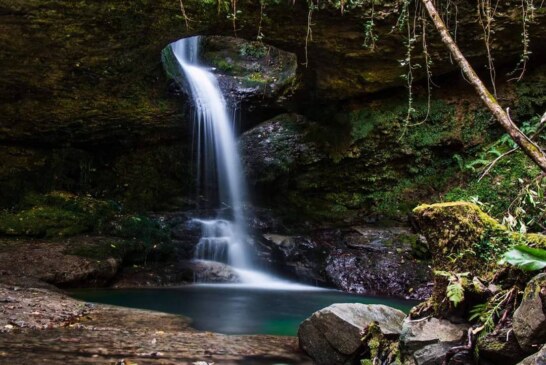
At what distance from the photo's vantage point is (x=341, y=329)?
12.5 ft

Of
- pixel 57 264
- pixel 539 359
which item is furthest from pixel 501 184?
pixel 57 264

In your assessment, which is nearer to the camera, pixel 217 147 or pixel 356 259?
pixel 356 259

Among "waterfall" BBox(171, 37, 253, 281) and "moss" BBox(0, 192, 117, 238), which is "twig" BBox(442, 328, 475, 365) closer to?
"moss" BBox(0, 192, 117, 238)

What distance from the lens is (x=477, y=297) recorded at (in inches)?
118

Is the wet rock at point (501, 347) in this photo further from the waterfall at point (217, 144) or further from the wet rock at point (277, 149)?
the waterfall at point (217, 144)

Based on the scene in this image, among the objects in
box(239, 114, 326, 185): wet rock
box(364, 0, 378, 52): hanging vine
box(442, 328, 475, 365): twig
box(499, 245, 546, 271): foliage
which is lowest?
box(442, 328, 475, 365): twig

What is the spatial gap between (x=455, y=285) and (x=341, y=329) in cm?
112

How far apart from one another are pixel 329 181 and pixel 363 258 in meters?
2.42

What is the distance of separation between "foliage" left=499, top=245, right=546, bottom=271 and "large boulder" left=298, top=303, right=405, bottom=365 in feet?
4.75

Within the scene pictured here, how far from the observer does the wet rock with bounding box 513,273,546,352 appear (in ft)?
8.09

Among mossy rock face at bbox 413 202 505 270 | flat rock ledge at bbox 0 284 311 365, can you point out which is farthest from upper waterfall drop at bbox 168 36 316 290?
mossy rock face at bbox 413 202 505 270

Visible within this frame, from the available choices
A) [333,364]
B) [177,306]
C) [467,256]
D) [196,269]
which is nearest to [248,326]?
[177,306]

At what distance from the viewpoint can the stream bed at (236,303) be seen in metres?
5.64

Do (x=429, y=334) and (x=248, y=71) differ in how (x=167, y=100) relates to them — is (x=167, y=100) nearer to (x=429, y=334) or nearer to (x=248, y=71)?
(x=248, y=71)
